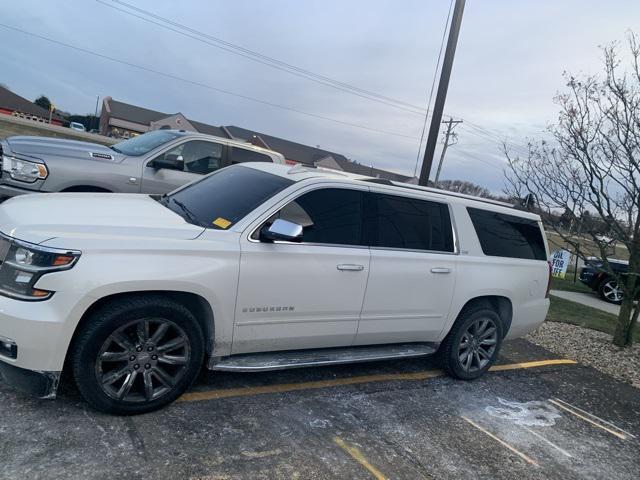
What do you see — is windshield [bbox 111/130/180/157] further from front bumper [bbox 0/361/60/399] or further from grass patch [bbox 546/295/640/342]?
grass patch [bbox 546/295/640/342]

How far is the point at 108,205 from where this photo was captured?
12.8 feet

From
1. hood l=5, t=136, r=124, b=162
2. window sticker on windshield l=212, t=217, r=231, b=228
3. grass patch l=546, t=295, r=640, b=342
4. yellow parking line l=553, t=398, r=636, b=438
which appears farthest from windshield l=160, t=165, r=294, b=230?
grass patch l=546, t=295, r=640, b=342

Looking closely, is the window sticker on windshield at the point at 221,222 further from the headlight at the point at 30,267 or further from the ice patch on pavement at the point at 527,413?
the ice patch on pavement at the point at 527,413

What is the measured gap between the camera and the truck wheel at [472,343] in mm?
4973

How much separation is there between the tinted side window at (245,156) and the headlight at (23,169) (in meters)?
2.73

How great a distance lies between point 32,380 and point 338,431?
206cm

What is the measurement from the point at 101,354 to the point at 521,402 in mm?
3923

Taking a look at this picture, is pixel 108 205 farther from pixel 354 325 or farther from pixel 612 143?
pixel 612 143

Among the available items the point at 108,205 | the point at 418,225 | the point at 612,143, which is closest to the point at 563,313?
the point at 612,143

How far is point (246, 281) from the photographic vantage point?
3555 mm

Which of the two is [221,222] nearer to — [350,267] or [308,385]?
[350,267]

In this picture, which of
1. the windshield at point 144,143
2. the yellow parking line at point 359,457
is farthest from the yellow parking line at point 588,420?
the windshield at point 144,143

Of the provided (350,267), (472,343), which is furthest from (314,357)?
(472,343)

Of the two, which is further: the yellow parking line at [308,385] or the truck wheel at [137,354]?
the yellow parking line at [308,385]
